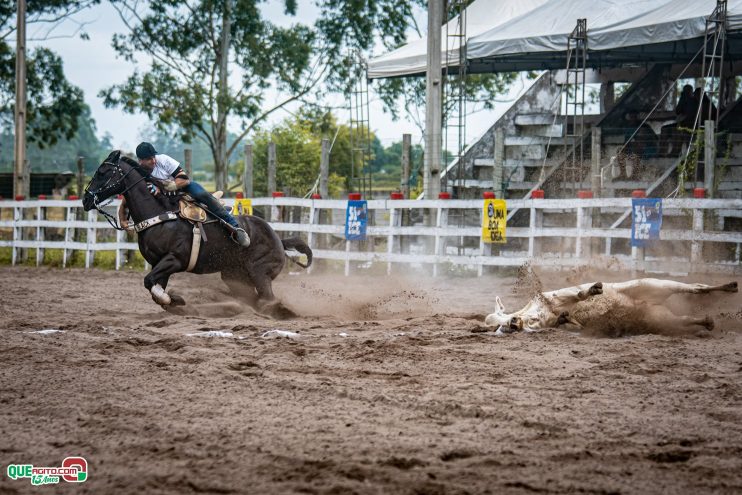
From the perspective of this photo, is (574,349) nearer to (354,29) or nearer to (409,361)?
(409,361)

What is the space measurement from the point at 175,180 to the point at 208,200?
0.49 m

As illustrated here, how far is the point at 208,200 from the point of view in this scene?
11180 mm

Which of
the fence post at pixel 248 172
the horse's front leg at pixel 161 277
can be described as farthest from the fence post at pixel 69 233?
the horse's front leg at pixel 161 277

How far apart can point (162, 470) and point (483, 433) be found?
1.90m

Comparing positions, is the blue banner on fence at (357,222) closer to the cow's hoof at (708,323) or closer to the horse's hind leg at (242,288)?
the horse's hind leg at (242,288)

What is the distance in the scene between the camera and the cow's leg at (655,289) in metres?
8.70

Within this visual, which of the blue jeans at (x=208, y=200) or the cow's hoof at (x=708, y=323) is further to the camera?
the blue jeans at (x=208, y=200)

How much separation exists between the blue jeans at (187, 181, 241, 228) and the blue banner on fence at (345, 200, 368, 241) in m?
6.56

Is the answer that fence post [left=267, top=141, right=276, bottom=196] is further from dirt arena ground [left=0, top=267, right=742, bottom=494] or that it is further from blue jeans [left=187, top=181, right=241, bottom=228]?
dirt arena ground [left=0, top=267, right=742, bottom=494]

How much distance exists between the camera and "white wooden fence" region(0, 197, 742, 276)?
14.5m

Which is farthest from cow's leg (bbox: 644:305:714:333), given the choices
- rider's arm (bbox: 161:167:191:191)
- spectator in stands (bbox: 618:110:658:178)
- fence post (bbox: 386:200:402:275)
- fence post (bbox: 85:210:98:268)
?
fence post (bbox: 85:210:98:268)

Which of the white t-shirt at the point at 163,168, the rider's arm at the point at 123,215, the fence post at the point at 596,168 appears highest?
the fence post at the point at 596,168

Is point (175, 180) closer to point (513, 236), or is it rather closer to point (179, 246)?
point (179, 246)

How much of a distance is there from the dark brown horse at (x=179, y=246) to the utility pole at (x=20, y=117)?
14.9m
